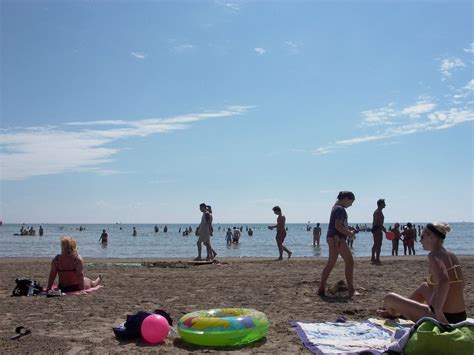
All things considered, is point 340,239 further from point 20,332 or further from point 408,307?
point 20,332

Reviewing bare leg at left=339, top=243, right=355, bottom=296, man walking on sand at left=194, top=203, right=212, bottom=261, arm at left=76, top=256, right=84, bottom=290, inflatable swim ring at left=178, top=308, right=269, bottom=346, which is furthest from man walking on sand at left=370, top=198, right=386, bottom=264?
inflatable swim ring at left=178, top=308, right=269, bottom=346

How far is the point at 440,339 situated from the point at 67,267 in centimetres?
592

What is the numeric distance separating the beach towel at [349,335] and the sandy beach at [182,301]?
153mm

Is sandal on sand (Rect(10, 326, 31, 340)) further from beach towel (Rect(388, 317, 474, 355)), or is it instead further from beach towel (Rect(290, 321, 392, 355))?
beach towel (Rect(388, 317, 474, 355))

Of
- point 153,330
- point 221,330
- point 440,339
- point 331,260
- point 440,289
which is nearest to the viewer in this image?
point 440,339

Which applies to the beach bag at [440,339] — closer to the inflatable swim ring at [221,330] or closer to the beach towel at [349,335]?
the beach towel at [349,335]

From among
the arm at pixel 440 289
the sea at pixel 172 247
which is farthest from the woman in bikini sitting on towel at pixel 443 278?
the sea at pixel 172 247

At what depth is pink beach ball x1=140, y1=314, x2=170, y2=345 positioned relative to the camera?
4.68m

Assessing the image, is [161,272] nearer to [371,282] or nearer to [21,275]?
[21,275]

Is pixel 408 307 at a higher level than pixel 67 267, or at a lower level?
lower

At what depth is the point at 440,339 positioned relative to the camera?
385 cm

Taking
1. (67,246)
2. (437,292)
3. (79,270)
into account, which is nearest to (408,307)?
(437,292)

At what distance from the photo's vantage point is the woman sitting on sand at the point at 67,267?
7555 mm

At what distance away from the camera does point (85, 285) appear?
7.88 metres
